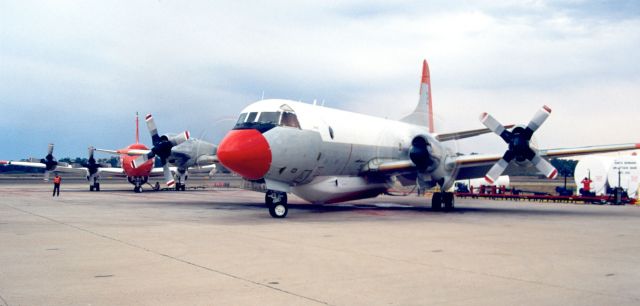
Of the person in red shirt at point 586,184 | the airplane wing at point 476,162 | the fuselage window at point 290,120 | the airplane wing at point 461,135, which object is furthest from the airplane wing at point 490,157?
the person in red shirt at point 586,184

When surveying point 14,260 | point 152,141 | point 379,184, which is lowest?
point 14,260

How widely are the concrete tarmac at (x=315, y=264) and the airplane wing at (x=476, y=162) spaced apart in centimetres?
550

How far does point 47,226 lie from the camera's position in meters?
15.8

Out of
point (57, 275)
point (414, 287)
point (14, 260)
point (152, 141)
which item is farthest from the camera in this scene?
point (152, 141)

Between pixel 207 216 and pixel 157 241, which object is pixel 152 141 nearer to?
pixel 207 216

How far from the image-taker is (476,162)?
905 inches

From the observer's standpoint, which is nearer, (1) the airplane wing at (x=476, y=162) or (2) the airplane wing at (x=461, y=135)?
(1) the airplane wing at (x=476, y=162)

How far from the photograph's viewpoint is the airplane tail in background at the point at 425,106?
105ft

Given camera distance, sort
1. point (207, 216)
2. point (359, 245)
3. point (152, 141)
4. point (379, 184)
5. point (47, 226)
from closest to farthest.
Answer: point (359, 245)
point (47, 226)
point (207, 216)
point (379, 184)
point (152, 141)

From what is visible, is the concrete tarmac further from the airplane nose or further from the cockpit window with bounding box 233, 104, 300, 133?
the cockpit window with bounding box 233, 104, 300, 133

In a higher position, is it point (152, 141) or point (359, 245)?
point (152, 141)

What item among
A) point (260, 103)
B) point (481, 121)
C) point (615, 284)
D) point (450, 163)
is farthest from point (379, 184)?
point (615, 284)

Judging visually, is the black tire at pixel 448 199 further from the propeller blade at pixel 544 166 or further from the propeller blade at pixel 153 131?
the propeller blade at pixel 153 131

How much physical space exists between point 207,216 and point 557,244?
39.6 ft
